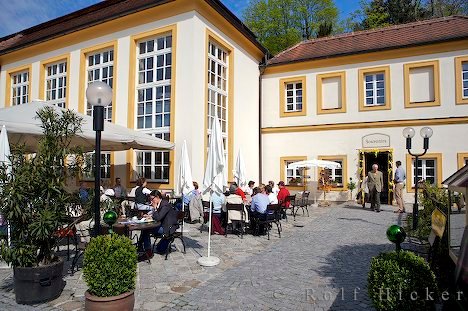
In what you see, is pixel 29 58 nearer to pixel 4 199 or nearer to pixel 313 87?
pixel 313 87

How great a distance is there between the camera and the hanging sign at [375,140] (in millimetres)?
15891

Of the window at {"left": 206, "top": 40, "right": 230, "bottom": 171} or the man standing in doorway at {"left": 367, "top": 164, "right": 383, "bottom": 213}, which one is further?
the window at {"left": 206, "top": 40, "right": 230, "bottom": 171}

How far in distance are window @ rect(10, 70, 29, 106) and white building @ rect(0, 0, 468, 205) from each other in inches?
2.7

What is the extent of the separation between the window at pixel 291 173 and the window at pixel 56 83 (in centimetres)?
1098

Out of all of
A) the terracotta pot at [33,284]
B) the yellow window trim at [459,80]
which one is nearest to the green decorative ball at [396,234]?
the terracotta pot at [33,284]

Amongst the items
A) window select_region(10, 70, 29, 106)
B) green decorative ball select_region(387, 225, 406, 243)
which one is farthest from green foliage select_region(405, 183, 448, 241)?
window select_region(10, 70, 29, 106)

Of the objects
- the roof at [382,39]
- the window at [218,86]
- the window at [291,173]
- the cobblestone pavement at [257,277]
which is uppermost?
the roof at [382,39]

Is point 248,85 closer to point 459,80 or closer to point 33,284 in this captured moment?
point 459,80

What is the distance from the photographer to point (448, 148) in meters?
15.0

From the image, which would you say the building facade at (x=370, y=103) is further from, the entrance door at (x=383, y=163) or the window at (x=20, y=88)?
the window at (x=20, y=88)

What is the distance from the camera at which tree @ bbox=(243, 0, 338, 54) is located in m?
32.9

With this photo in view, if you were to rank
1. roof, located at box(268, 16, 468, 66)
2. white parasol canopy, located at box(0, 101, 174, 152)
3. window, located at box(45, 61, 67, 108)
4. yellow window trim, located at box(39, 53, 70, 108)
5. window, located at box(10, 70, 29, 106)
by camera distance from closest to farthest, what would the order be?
1. white parasol canopy, located at box(0, 101, 174, 152)
2. roof, located at box(268, 16, 468, 66)
3. yellow window trim, located at box(39, 53, 70, 108)
4. window, located at box(45, 61, 67, 108)
5. window, located at box(10, 70, 29, 106)

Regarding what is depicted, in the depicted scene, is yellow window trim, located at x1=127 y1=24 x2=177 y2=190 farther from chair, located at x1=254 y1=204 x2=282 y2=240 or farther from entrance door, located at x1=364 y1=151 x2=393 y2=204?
entrance door, located at x1=364 y1=151 x2=393 y2=204

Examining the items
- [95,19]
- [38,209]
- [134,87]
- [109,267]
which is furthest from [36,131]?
[95,19]
